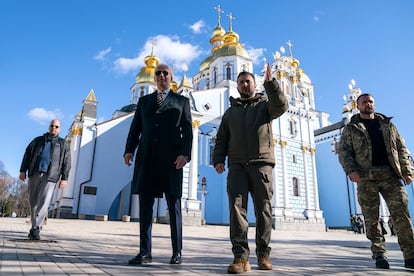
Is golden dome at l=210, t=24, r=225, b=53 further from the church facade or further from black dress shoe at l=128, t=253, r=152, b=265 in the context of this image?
black dress shoe at l=128, t=253, r=152, b=265

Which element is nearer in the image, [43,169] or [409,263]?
[409,263]

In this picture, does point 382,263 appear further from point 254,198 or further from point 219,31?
point 219,31

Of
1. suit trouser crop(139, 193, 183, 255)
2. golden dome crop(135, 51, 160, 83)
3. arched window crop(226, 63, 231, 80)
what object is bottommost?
suit trouser crop(139, 193, 183, 255)

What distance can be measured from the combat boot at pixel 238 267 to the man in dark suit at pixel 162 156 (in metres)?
0.71

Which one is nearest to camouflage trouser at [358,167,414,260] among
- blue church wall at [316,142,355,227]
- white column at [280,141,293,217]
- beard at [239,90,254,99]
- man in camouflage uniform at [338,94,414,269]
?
man in camouflage uniform at [338,94,414,269]

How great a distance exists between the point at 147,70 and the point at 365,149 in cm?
3376

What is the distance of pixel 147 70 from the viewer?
118ft

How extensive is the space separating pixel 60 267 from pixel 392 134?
3.90 metres

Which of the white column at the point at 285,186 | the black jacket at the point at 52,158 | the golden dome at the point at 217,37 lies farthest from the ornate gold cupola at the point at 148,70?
the black jacket at the point at 52,158

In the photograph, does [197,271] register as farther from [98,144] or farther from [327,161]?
[327,161]

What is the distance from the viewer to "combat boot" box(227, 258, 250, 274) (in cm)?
286

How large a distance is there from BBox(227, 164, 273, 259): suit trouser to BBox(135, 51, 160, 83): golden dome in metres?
32.7

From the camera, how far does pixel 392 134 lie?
4059mm

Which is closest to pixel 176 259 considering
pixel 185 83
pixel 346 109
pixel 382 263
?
pixel 382 263
